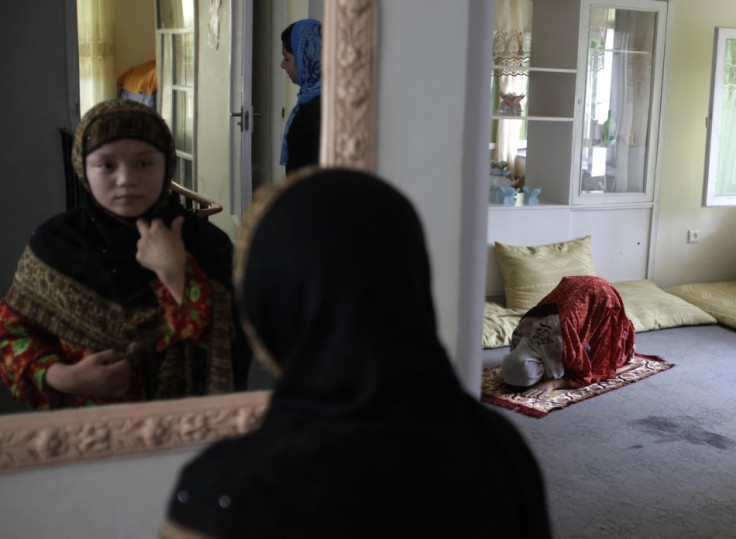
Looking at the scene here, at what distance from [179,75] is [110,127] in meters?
0.18

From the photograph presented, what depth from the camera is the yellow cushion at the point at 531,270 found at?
181 inches

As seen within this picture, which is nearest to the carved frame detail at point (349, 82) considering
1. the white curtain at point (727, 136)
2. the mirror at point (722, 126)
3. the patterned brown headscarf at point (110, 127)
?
the patterned brown headscarf at point (110, 127)

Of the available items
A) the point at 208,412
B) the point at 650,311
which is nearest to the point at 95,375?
the point at 208,412

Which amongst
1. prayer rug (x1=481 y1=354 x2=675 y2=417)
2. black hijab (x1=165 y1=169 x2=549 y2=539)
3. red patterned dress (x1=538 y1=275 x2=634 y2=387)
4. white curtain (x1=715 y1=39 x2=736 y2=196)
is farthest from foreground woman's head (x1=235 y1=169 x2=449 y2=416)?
white curtain (x1=715 y1=39 x2=736 y2=196)

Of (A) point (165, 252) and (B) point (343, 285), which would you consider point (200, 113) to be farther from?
(B) point (343, 285)

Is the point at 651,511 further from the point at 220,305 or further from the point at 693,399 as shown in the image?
the point at 220,305

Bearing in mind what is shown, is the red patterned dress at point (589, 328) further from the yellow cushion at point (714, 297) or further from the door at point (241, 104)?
the door at point (241, 104)

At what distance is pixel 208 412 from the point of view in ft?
4.42

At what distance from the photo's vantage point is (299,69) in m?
1.43

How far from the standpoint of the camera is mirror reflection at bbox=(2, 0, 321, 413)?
1302mm

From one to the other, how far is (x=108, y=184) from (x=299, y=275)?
67 centimetres

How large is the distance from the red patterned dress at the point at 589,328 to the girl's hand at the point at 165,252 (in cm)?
262

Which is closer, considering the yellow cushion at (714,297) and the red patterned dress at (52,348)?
the red patterned dress at (52,348)

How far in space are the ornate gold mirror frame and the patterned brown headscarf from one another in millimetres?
283
